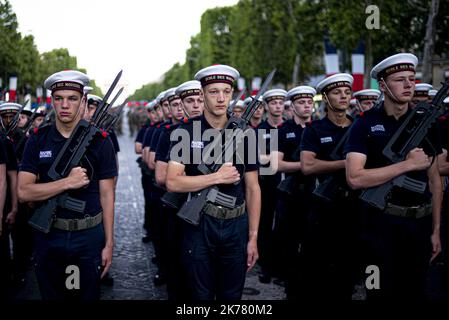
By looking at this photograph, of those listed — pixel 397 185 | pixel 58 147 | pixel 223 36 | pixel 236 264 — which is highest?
pixel 223 36

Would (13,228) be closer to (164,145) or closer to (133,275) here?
(133,275)

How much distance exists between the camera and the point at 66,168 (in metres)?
4.17

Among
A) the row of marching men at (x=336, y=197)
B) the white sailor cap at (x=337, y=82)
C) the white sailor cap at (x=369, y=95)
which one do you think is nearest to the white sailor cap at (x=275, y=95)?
the row of marching men at (x=336, y=197)

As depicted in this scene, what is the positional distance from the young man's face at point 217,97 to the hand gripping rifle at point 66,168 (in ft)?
2.78

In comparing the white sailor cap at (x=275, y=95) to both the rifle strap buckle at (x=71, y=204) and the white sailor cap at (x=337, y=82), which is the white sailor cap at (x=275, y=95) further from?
the rifle strap buckle at (x=71, y=204)

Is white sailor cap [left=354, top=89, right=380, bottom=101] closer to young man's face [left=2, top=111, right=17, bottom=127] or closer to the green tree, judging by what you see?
young man's face [left=2, top=111, right=17, bottom=127]

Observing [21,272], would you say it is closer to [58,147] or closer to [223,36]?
[58,147]

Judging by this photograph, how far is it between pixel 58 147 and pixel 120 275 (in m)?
3.38

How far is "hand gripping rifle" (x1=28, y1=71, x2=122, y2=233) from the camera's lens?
4.08 m

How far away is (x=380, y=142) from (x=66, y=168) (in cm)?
237

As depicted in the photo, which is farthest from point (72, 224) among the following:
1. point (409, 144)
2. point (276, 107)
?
point (276, 107)

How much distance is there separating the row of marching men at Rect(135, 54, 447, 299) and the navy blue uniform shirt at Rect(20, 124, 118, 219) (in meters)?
0.53

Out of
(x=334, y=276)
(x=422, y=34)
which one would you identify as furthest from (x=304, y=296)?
(x=422, y=34)
